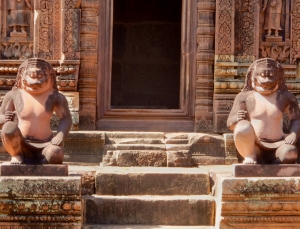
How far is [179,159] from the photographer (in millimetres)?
8961

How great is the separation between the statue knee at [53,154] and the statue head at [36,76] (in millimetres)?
707

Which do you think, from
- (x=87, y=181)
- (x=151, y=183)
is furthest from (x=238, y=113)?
(x=87, y=181)

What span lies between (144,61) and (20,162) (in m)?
6.79

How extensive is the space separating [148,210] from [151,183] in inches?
17.1

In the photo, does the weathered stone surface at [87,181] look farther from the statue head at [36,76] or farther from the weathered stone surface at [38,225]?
the statue head at [36,76]

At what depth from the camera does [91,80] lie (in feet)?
31.9

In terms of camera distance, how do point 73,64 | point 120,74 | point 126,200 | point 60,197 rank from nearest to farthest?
1. point 60,197
2. point 126,200
3. point 73,64
4. point 120,74

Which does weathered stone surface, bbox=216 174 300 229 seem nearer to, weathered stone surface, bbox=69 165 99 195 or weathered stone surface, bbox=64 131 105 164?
weathered stone surface, bbox=69 165 99 195

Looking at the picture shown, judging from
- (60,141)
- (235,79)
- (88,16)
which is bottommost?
(60,141)

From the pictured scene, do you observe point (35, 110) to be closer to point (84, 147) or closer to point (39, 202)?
point (39, 202)

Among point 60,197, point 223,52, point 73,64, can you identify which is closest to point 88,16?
point 73,64

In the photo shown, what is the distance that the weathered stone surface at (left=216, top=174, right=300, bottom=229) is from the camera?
7.25m

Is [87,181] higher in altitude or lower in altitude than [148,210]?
higher

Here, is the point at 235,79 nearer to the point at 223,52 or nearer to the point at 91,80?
the point at 223,52
